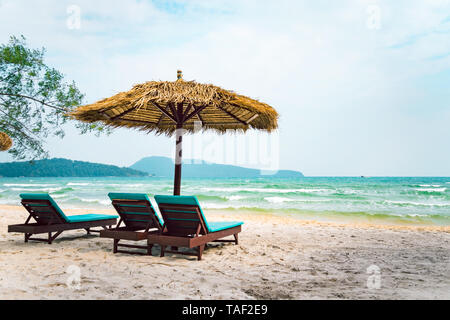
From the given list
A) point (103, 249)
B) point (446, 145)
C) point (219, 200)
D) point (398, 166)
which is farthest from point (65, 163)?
point (103, 249)

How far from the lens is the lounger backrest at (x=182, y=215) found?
4.21 metres

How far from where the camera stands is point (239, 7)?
1271 centimetres

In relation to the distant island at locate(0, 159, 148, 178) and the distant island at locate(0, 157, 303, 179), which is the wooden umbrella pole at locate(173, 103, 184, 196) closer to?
the distant island at locate(0, 157, 303, 179)

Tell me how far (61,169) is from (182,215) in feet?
188

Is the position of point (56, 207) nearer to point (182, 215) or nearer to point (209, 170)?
point (182, 215)

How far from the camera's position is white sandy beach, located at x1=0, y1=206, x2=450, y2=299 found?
299cm

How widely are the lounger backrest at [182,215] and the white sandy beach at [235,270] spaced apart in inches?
13.6

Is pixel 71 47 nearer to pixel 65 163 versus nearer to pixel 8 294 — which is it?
pixel 8 294

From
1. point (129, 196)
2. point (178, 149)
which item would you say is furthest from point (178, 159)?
point (129, 196)

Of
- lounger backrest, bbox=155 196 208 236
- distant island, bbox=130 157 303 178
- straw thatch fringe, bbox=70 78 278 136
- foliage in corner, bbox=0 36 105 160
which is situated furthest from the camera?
distant island, bbox=130 157 303 178

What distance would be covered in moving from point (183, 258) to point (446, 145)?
35943mm

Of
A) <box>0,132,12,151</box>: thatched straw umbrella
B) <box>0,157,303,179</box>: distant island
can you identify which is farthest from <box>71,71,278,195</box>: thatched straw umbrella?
<box>0,157,303,179</box>: distant island

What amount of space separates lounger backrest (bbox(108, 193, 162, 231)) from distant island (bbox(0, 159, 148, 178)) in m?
54.2

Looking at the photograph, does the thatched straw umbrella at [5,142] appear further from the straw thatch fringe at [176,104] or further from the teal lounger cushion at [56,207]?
the straw thatch fringe at [176,104]
